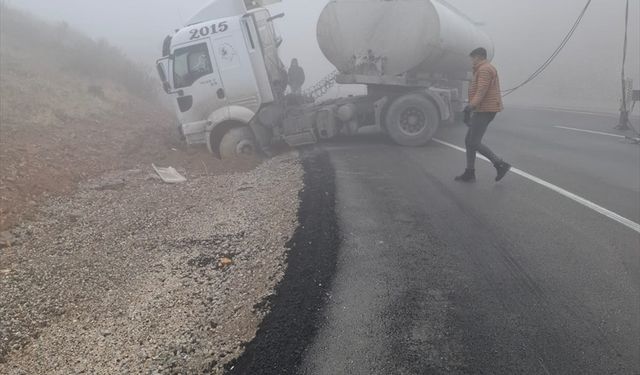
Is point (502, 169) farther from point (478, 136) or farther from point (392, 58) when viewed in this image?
point (392, 58)

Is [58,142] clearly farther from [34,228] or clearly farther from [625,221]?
[625,221]

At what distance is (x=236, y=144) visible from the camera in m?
9.54

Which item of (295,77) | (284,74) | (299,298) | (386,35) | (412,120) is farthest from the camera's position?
(295,77)

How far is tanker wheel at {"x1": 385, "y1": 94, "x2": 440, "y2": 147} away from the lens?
9227 mm

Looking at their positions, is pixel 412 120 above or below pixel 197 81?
below

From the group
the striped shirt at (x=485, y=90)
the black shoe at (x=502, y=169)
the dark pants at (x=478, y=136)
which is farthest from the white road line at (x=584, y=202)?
the striped shirt at (x=485, y=90)

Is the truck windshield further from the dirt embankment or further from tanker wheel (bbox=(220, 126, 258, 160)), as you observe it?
the dirt embankment

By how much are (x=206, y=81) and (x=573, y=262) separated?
7.54 metres

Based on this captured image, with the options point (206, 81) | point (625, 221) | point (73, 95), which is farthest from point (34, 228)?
point (73, 95)

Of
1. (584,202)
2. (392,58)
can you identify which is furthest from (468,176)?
(392,58)

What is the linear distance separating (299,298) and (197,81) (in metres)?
6.95

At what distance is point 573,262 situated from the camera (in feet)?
14.2

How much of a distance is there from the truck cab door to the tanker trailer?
2.45 meters

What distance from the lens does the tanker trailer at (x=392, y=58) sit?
352 inches
